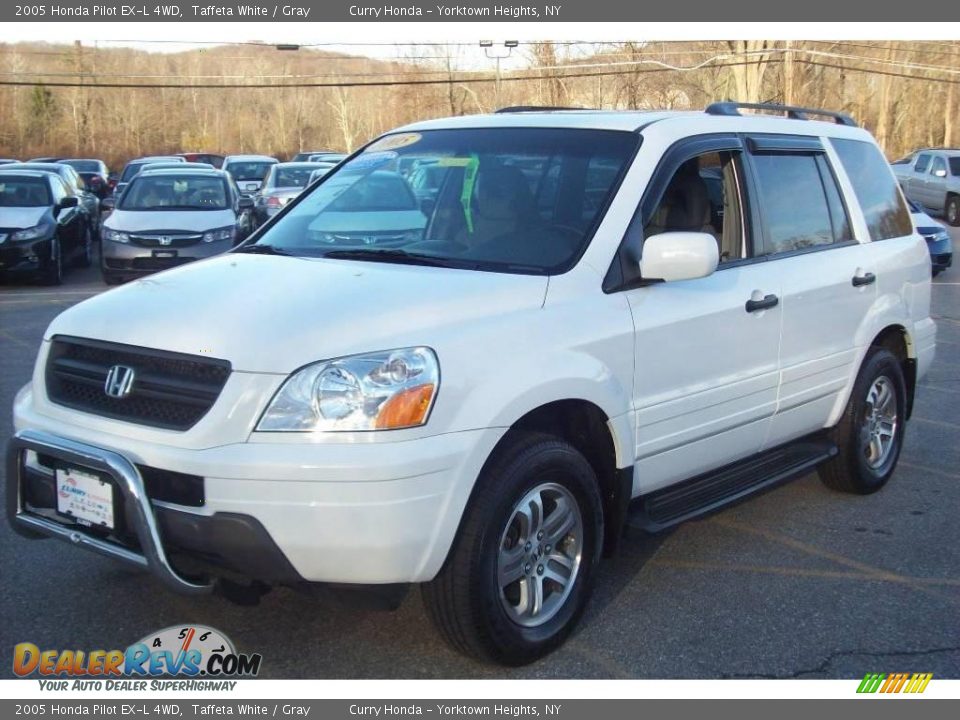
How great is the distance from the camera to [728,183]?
4.92 meters

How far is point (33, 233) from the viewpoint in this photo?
1474 centimetres

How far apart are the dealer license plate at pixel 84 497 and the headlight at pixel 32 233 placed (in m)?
12.2

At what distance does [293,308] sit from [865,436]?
3.61 metres

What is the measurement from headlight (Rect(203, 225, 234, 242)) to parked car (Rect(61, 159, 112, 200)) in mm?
15060

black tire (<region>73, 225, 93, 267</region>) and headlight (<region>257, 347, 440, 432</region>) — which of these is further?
black tire (<region>73, 225, 93, 267</region>)

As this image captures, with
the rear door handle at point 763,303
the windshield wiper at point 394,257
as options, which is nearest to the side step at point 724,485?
the rear door handle at point 763,303

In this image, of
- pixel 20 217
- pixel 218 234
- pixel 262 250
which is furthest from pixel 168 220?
pixel 262 250

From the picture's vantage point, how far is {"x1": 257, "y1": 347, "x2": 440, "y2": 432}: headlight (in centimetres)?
325

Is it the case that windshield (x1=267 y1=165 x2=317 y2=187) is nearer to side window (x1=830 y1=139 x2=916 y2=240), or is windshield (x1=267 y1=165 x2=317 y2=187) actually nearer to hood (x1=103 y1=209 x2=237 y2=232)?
hood (x1=103 y1=209 x2=237 y2=232)

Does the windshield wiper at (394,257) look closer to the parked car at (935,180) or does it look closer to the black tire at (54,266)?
the black tire at (54,266)

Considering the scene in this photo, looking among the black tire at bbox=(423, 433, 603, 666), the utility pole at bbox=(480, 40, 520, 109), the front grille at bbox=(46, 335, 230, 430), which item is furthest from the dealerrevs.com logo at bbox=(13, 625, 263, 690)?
the utility pole at bbox=(480, 40, 520, 109)

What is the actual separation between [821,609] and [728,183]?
1.94 m

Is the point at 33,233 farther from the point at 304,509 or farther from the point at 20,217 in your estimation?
the point at 304,509

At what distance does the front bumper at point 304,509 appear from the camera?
10.5 feet
